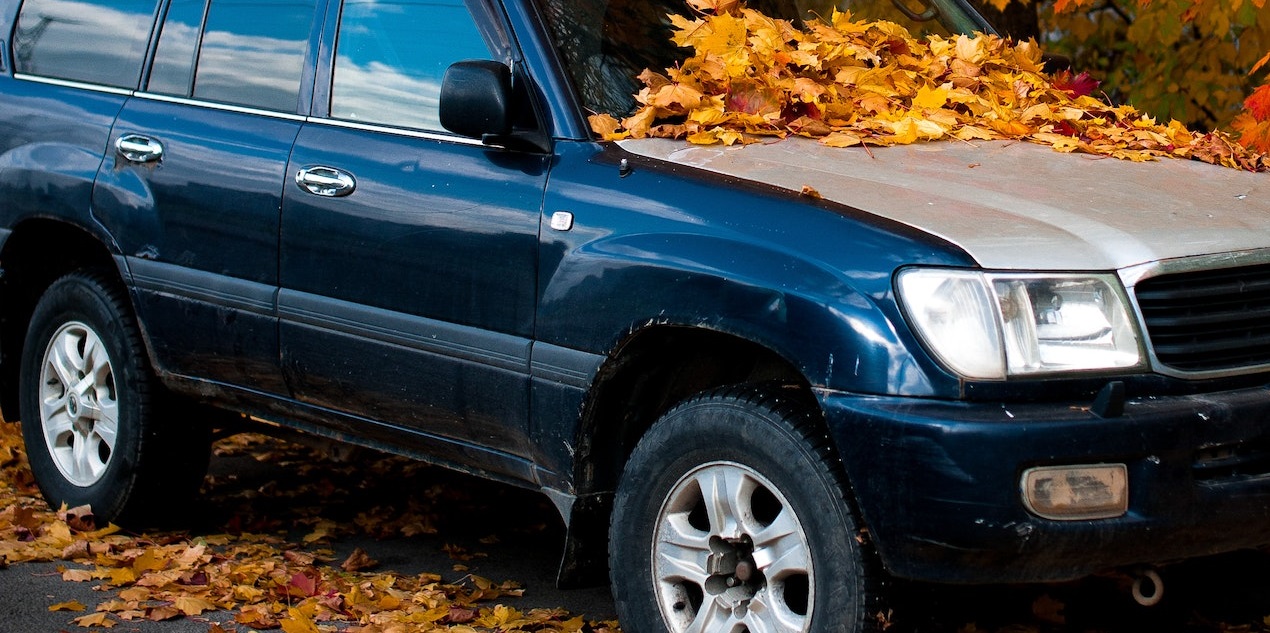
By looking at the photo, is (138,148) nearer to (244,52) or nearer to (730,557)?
(244,52)

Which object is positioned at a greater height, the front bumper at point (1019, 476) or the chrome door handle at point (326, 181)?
the chrome door handle at point (326, 181)

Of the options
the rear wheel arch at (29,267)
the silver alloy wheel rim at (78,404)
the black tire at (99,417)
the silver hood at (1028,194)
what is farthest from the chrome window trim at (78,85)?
the silver hood at (1028,194)

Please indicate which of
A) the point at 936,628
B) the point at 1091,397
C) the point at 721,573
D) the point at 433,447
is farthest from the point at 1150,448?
the point at 433,447

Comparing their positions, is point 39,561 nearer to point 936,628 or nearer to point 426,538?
point 426,538

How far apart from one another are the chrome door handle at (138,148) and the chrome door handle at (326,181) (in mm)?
708

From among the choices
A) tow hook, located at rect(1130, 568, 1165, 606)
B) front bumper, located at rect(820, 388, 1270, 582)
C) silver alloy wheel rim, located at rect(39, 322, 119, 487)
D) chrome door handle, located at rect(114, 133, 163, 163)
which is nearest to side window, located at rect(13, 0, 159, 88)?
chrome door handle, located at rect(114, 133, 163, 163)

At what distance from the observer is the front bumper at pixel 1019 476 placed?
10.8 feet

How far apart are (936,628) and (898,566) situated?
39 centimetres

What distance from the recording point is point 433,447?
180 inches

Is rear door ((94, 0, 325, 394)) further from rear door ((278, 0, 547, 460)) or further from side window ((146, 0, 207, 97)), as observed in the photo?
rear door ((278, 0, 547, 460))

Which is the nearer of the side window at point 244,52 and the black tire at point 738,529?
the black tire at point 738,529

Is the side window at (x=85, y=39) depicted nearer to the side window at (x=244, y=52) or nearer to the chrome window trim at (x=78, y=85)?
the chrome window trim at (x=78, y=85)

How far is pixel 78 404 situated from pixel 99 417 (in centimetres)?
10

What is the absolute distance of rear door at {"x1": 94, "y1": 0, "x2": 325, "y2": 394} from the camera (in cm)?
484
